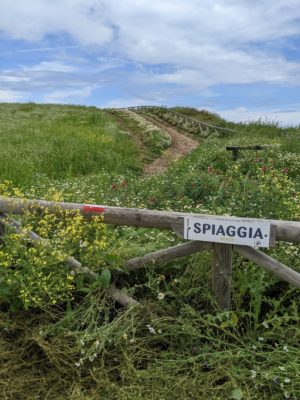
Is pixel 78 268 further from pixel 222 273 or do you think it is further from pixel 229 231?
pixel 229 231

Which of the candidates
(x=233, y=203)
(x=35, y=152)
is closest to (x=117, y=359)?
(x=233, y=203)

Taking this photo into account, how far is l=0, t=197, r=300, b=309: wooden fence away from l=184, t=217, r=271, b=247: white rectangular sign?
0.12 ft

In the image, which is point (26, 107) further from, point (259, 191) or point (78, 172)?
point (259, 191)

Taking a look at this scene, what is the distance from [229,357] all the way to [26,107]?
3985 centimetres

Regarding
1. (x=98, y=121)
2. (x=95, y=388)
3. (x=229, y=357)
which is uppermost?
(x=98, y=121)

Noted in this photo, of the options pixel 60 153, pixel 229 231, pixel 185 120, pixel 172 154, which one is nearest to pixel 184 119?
pixel 185 120

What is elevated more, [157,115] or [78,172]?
[157,115]

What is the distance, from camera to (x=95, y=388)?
3.94 m

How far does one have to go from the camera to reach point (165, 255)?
15.3 feet

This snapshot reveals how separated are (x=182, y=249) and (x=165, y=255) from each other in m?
0.21

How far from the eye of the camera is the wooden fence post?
172 inches

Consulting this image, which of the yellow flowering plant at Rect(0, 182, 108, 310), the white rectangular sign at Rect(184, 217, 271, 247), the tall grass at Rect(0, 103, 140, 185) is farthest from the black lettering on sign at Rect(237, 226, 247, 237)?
the tall grass at Rect(0, 103, 140, 185)

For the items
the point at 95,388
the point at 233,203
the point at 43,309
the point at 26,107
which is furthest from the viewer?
the point at 26,107

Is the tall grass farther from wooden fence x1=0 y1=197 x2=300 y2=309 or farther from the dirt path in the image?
wooden fence x1=0 y1=197 x2=300 y2=309
